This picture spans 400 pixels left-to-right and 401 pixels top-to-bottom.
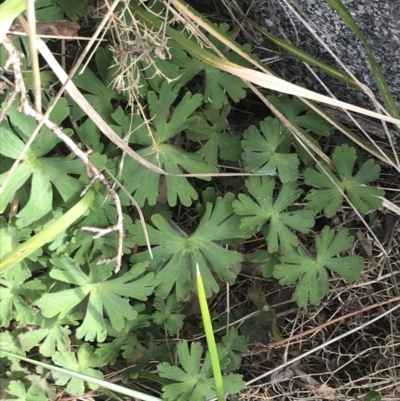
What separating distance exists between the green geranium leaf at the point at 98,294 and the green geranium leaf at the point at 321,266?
483mm

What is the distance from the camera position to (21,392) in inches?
61.9

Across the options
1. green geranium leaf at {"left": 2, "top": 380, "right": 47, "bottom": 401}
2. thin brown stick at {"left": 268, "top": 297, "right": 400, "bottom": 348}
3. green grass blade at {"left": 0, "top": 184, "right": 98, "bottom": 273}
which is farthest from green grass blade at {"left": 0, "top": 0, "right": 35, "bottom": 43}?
thin brown stick at {"left": 268, "top": 297, "right": 400, "bottom": 348}

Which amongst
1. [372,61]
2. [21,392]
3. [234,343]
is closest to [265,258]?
[234,343]

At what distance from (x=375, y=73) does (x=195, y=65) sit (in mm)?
531

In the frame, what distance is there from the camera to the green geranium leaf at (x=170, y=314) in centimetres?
159

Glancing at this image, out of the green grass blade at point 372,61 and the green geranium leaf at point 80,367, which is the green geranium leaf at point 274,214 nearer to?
the green grass blade at point 372,61

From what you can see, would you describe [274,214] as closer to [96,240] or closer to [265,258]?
[265,258]

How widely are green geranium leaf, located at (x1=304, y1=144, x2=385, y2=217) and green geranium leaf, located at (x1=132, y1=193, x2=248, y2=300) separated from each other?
0.26m

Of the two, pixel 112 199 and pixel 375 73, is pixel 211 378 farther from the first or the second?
pixel 375 73

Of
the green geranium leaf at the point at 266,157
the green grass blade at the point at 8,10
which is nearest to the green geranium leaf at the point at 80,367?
the green geranium leaf at the point at 266,157

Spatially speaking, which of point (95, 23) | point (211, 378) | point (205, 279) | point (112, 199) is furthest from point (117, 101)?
point (211, 378)

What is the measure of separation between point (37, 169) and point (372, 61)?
3.29ft

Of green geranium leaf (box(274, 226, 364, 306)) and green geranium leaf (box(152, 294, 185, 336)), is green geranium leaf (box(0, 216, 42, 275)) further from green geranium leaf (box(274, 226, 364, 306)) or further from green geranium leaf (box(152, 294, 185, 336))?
green geranium leaf (box(274, 226, 364, 306))

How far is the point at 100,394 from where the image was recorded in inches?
66.7
